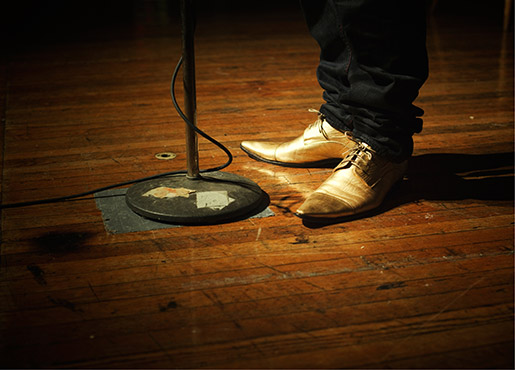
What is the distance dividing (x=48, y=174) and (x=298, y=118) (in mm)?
804

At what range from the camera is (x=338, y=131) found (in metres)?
1.48

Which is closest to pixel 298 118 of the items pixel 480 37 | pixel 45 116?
pixel 45 116

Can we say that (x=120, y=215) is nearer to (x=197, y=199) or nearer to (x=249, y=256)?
(x=197, y=199)

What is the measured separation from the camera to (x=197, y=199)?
1280 millimetres

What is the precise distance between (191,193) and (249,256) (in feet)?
0.83

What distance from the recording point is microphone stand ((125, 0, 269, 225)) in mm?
1214

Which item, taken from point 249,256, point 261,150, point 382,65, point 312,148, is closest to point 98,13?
point 261,150

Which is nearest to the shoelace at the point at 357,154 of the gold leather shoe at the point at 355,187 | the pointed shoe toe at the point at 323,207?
the gold leather shoe at the point at 355,187

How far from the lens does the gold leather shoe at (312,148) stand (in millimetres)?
1477

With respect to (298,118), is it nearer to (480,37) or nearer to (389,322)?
(389,322)

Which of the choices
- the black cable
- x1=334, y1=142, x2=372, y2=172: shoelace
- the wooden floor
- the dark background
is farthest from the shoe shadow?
the dark background

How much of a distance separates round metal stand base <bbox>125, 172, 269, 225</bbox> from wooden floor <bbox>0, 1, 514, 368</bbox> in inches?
1.3

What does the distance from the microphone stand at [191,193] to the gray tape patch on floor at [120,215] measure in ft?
0.05

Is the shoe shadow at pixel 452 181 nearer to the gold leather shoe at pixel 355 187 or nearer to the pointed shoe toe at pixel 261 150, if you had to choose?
the gold leather shoe at pixel 355 187
